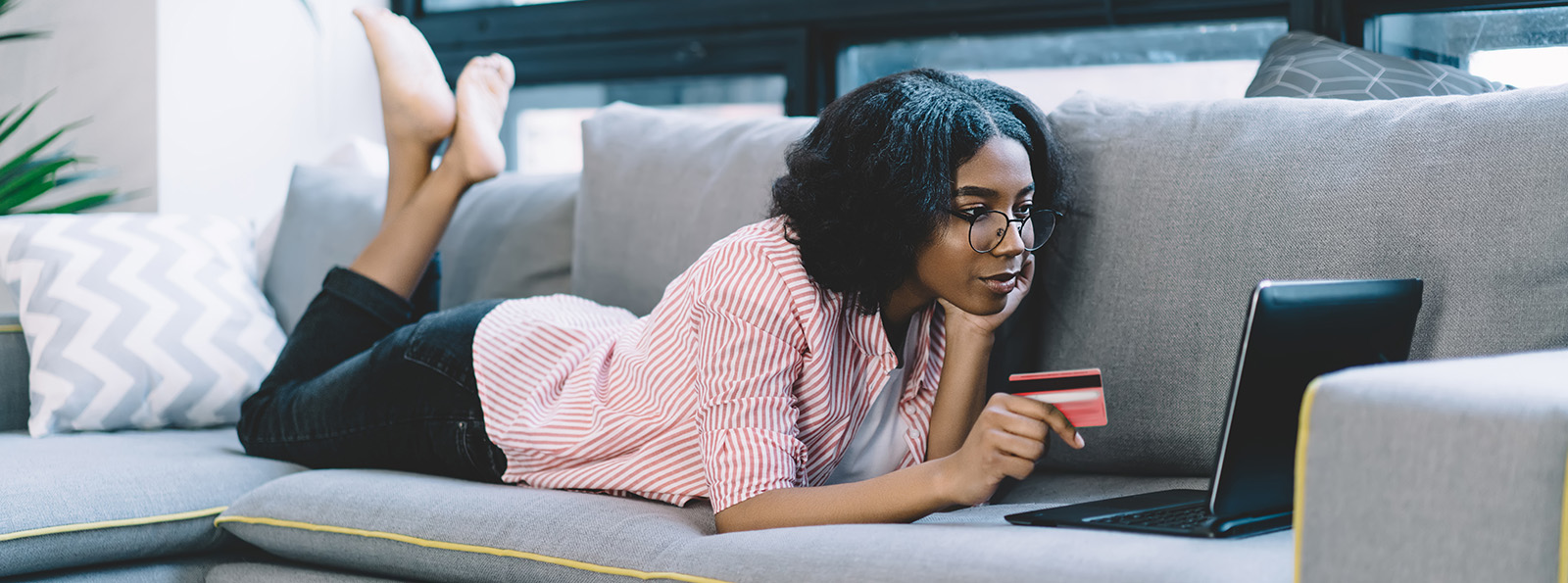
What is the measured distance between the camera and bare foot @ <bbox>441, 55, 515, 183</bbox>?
1.93 meters

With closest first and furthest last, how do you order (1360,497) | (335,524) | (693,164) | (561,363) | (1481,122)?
(1360,497) < (1481,122) < (335,524) < (561,363) < (693,164)

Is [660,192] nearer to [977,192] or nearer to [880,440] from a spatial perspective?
[880,440]

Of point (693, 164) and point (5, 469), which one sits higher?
point (693, 164)

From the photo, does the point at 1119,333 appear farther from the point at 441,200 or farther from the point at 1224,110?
the point at 441,200

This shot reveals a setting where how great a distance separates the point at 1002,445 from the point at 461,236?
4.04 feet

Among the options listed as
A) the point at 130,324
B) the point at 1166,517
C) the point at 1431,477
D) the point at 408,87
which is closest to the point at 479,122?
the point at 408,87

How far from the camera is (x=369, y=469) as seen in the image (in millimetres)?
1639

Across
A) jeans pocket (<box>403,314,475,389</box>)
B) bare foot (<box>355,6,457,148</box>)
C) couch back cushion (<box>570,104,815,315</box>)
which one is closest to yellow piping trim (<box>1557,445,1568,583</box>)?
couch back cushion (<box>570,104,815,315</box>)

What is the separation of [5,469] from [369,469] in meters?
0.40

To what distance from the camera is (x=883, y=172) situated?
1234mm

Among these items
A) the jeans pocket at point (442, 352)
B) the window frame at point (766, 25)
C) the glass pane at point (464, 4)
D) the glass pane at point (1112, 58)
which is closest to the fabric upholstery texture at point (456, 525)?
the jeans pocket at point (442, 352)

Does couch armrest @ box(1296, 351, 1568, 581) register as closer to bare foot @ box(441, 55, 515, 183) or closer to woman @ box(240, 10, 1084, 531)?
woman @ box(240, 10, 1084, 531)

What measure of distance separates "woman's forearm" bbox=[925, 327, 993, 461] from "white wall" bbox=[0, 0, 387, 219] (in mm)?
2009

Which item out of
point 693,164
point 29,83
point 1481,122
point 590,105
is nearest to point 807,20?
point 590,105
